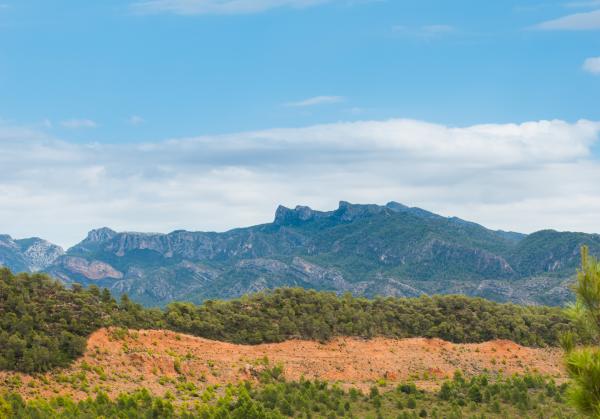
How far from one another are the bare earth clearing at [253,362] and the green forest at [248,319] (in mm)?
1518

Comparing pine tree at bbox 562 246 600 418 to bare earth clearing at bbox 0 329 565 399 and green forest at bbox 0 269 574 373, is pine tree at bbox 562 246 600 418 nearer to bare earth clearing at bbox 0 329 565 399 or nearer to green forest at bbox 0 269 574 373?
bare earth clearing at bbox 0 329 565 399

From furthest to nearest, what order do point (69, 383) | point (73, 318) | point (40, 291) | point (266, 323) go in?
point (266, 323) → point (40, 291) → point (73, 318) → point (69, 383)

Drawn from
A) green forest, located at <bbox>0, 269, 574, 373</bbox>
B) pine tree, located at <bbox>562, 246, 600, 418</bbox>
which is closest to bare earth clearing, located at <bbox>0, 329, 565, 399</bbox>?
green forest, located at <bbox>0, 269, 574, 373</bbox>

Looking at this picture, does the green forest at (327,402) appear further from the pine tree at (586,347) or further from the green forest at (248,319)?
the pine tree at (586,347)

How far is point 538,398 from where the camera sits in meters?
66.8

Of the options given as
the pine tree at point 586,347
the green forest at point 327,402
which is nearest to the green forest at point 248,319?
the green forest at point 327,402

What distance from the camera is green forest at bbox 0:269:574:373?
60375 millimetres

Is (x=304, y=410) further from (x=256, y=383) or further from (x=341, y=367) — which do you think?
(x=341, y=367)

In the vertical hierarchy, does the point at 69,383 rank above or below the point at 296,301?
below

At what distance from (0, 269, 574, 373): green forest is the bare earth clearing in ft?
4.98

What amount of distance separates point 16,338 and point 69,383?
5.97 metres

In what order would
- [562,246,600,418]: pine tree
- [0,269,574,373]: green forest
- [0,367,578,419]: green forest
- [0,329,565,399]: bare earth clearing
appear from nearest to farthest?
[562,246,600,418]: pine tree
[0,367,578,419]: green forest
[0,329,565,399]: bare earth clearing
[0,269,574,373]: green forest

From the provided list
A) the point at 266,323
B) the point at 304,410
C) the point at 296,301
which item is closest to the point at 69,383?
the point at 304,410

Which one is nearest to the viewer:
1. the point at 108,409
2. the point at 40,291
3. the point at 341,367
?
the point at 108,409
